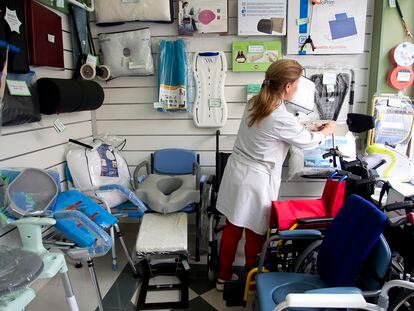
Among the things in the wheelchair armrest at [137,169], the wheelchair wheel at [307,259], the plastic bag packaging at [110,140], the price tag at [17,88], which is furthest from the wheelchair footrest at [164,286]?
the price tag at [17,88]

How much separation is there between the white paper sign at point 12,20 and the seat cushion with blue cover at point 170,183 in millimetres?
1341

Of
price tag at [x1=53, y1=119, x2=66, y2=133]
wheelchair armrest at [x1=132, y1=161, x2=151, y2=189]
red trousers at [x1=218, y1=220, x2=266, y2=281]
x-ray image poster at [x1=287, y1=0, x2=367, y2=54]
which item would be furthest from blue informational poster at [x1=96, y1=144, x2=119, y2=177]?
x-ray image poster at [x1=287, y1=0, x2=367, y2=54]

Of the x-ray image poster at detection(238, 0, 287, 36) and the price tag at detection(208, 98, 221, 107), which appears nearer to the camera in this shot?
the x-ray image poster at detection(238, 0, 287, 36)

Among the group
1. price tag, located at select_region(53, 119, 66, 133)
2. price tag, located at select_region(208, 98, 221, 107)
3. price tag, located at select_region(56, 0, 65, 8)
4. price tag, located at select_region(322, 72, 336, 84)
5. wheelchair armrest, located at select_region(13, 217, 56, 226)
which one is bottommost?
wheelchair armrest, located at select_region(13, 217, 56, 226)

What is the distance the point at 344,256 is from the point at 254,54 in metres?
1.91

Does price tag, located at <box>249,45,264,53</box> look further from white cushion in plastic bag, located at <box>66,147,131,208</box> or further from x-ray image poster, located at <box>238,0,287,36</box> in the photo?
white cushion in plastic bag, located at <box>66,147,131,208</box>

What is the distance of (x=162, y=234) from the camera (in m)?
2.28

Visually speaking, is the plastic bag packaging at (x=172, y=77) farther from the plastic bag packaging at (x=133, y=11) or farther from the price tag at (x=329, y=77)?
the price tag at (x=329, y=77)

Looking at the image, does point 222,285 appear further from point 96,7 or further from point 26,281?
point 96,7

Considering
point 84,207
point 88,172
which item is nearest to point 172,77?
point 88,172

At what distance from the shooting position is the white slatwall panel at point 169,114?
9.18ft

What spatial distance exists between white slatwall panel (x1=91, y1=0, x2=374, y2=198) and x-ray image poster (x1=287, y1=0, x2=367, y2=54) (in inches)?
5.4

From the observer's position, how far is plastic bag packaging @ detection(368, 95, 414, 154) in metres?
2.57

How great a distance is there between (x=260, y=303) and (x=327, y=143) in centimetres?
161
